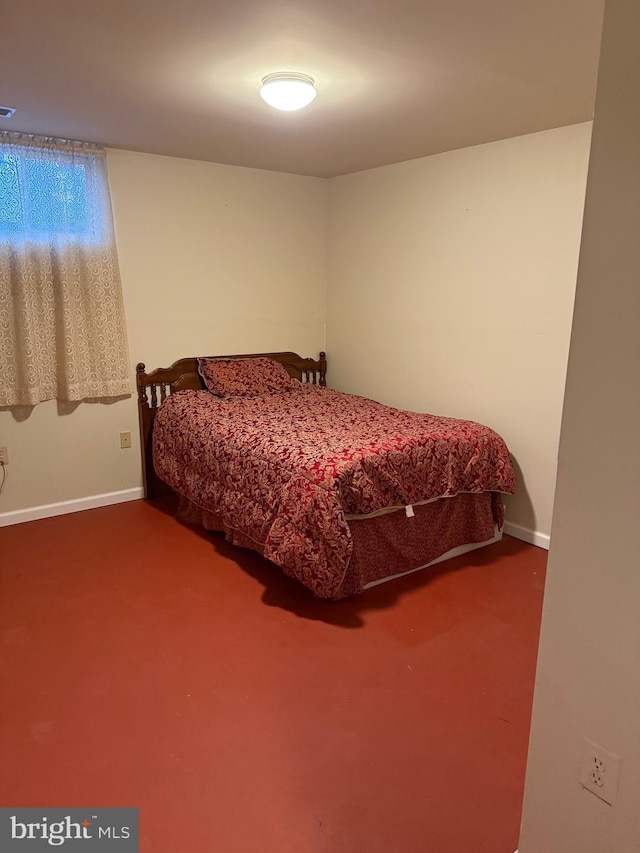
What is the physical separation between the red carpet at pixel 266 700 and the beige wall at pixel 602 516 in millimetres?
460

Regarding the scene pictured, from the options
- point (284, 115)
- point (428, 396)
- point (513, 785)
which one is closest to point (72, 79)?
point (284, 115)

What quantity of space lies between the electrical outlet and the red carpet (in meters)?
0.48

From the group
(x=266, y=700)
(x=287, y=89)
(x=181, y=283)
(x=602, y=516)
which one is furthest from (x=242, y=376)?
(x=602, y=516)

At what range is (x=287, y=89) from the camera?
2273mm

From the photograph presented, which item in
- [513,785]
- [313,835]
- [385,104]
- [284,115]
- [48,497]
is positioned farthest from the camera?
[48,497]

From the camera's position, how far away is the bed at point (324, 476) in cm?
259

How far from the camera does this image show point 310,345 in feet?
15.4

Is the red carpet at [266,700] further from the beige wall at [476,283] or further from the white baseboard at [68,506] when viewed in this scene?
the beige wall at [476,283]

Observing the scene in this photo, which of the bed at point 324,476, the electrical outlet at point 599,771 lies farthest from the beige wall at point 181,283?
the electrical outlet at point 599,771

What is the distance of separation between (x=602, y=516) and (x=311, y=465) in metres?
1.61

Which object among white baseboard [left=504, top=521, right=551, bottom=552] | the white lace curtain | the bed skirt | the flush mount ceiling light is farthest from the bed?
the flush mount ceiling light

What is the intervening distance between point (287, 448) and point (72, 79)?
69.0 inches

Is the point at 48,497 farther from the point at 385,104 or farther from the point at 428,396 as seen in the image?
the point at 385,104

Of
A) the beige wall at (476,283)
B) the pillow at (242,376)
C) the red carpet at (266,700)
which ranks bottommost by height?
the red carpet at (266,700)
